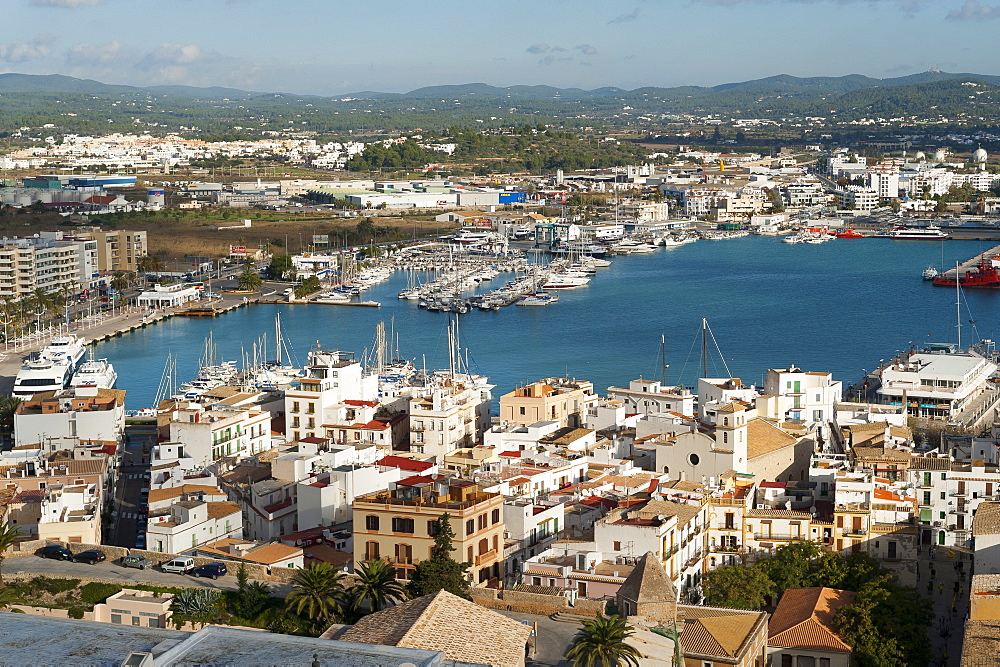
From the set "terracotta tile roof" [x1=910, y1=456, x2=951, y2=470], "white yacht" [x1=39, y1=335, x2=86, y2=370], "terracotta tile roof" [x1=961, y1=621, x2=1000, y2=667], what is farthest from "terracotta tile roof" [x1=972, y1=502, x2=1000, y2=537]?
"white yacht" [x1=39, y1=335, x2=86, y2=370]

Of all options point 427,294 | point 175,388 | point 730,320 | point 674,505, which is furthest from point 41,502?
point 427,294

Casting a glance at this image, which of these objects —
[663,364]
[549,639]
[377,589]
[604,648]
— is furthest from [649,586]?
[663,364]

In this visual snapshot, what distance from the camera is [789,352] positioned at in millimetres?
18297

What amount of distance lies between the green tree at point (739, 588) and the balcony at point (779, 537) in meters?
0.75

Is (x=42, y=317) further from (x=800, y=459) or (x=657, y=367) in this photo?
(x=800, y=459)

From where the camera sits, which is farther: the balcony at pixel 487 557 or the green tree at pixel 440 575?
the balcony at pixel 487 557

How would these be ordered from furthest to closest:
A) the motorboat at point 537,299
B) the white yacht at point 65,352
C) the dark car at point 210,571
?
1. the motorboat at point 537,299
2. the white yacht at point 65,352
3. the dark car at point 210,571

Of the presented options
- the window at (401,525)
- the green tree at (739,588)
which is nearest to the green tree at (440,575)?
the window at (401,525)

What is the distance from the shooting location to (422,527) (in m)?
6.80

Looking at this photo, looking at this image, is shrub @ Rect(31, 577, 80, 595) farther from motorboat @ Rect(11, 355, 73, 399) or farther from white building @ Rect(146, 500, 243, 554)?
motorboat @ Rect(11, 355, 73, 399)

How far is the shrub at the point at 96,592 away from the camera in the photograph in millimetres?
6199

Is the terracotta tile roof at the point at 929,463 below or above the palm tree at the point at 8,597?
below

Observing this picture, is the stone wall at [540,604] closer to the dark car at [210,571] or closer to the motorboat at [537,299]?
the dark car at [210,571]

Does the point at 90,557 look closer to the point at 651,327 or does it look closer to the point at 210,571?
the point at 210,571
